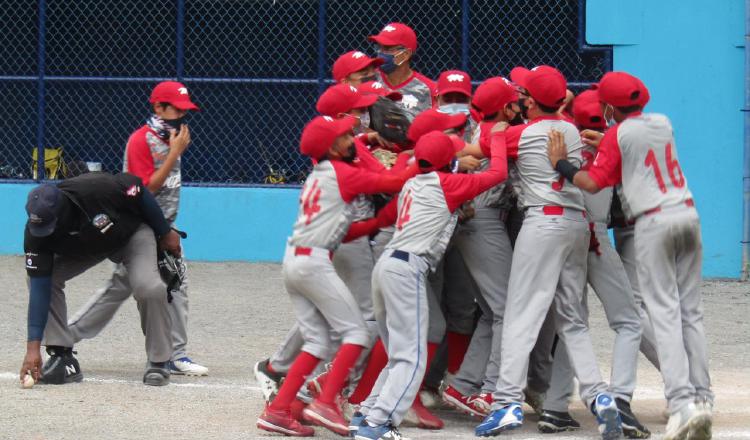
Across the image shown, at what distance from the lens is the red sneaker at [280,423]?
5992 mm

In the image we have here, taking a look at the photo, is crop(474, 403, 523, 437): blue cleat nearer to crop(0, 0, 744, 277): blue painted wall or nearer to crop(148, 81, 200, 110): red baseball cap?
crop(148, 81, 200, 110): red baseball cap

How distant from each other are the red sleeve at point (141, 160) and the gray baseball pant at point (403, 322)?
2131 mm

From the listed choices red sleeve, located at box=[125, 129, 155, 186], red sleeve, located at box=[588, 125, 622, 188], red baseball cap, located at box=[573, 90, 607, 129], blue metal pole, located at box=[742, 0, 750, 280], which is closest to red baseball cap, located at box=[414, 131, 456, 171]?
red sleeve, located at box=[588, 125, 622, 188]

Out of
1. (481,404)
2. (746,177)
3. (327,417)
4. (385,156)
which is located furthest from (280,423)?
(746,177)

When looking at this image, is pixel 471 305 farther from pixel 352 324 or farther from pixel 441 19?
pixel 441 19

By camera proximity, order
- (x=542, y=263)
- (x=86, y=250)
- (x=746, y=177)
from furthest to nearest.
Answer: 1. (x=746, y=177)
2. (x=86, y=250)
3. (x=542, y=263)

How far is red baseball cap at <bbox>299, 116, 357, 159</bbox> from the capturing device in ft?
19.9

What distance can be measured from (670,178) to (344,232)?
4.84ft

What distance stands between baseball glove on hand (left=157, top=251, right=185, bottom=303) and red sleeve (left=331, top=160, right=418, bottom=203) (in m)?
1.63

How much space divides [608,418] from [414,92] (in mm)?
2504

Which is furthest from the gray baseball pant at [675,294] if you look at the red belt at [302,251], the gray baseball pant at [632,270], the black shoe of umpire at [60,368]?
the black shoe of umpire at [60,368]

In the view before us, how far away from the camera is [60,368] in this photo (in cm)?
716

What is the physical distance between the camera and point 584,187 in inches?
233

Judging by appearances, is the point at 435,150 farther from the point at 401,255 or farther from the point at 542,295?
the point at 542,295
